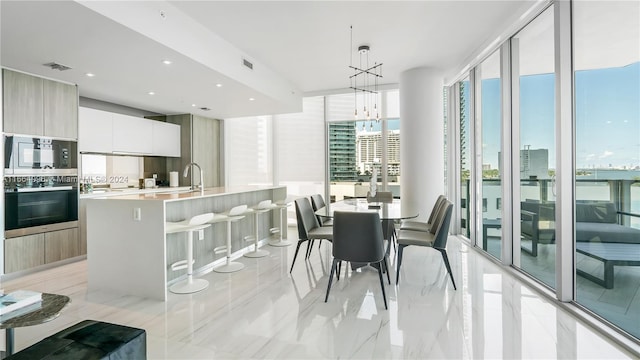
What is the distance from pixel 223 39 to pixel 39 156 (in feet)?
9.09

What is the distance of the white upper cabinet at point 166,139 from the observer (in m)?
6.01

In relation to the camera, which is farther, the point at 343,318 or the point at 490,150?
the point at 490,150

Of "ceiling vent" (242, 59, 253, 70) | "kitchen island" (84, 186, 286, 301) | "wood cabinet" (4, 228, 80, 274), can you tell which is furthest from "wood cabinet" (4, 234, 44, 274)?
"ceiling vent" (242, 59, 253, 70)

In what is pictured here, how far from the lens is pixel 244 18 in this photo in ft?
11.3

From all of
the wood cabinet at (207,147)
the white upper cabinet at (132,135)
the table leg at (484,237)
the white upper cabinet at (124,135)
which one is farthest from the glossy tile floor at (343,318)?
the wood cabinet at (207,147)

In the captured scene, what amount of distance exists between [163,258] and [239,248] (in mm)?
1717

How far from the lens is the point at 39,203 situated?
13.0ft

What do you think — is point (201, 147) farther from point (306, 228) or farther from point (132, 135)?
point (306, 228)

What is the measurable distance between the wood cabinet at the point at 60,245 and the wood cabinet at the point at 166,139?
2110mm

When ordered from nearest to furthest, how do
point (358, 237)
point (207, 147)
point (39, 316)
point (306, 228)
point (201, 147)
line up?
1. point (39, 316)
2. point (358, 237)
3. point (306, 228)
4. point (201, 147)
5. point (207, 147)

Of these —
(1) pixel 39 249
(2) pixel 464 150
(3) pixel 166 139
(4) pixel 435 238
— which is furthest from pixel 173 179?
(2) pixel 464 150

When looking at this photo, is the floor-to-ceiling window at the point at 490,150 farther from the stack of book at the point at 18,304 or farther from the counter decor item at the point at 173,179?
the counter decor item at the point at 173,179

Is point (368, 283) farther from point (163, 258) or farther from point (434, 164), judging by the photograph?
point (434, 164)

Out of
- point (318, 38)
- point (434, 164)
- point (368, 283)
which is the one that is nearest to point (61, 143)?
point (318, 38)
